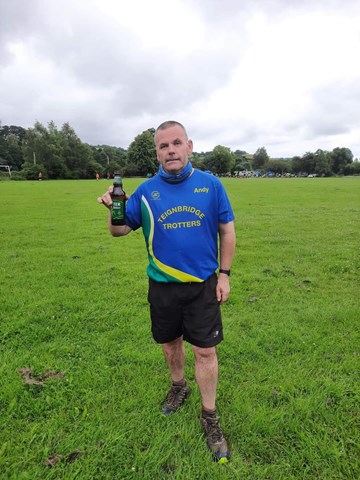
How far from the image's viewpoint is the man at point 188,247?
2871 millimetres

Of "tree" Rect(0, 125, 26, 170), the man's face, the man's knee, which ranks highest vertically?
"tree" Rect(0, 125, 26, 170)

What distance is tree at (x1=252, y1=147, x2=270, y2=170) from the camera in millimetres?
160850

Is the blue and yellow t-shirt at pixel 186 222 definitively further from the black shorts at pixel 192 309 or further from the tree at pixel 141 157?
the tree at pixel 141 157

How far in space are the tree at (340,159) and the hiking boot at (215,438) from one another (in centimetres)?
14798

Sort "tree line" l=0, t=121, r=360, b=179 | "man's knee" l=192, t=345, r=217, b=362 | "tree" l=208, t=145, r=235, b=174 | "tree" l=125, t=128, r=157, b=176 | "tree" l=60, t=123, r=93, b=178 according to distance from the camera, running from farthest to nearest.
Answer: "tree" l=208, t=145, r=235, b=174
"tree" l=125, t=128, r=157, b=176
"tree" l=60, t=123, r=93, b=178
"tree line" l=0, t=121, r=360, b=179
"man's knee" l=192, t=345, r=217, b=362

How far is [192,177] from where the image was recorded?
2924 millimetres

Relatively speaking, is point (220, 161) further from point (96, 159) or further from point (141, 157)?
point (96, 159)

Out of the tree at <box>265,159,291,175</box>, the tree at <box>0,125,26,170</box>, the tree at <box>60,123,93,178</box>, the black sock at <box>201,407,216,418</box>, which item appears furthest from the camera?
the tree at <box>265,159,291,175</box>

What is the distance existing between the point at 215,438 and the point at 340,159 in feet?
495

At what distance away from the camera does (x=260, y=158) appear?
534ft

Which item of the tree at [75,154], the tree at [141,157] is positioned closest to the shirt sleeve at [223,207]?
the tree at [75,154]

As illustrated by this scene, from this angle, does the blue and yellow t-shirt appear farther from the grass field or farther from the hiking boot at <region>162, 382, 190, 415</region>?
the grass field

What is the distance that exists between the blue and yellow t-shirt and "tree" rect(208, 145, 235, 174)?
5489 inches

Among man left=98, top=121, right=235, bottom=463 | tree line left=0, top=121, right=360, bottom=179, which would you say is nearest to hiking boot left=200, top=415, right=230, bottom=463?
man left=98, top=121, right=235, bottom=463
